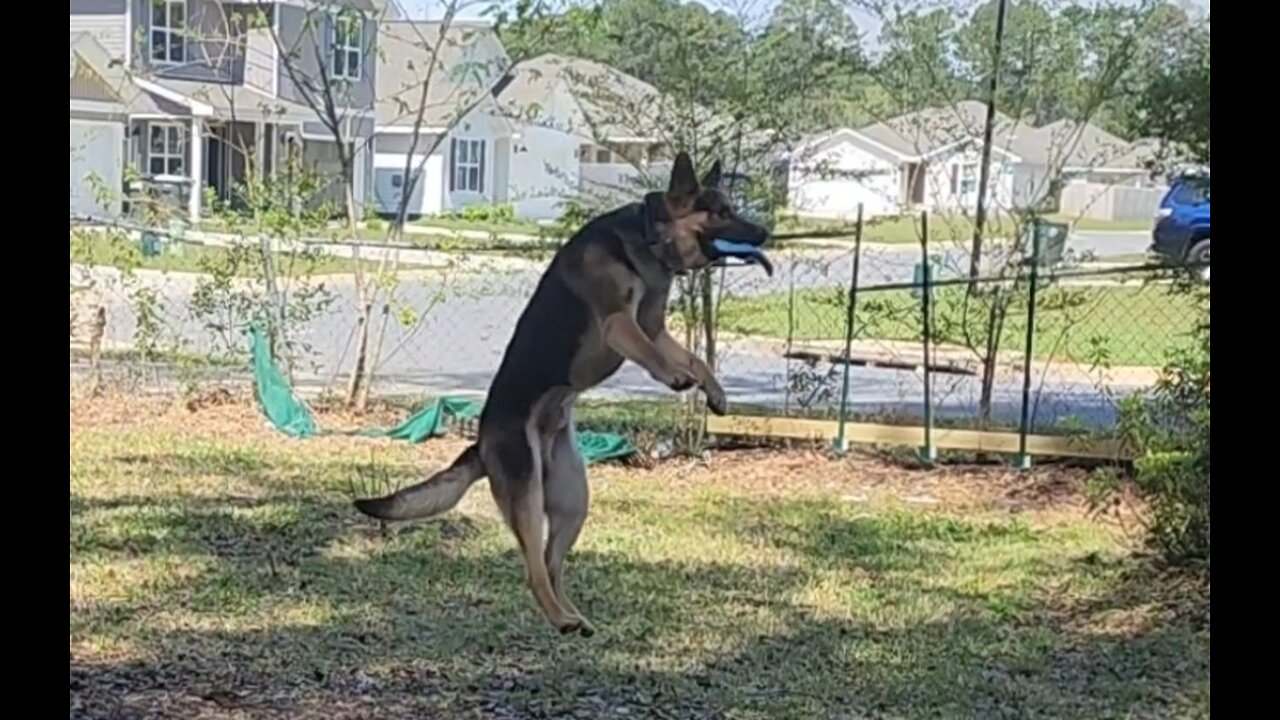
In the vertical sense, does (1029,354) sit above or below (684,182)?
below

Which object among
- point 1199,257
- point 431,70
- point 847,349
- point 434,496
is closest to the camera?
point 434,496

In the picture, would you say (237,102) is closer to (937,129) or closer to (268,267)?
(268,267)

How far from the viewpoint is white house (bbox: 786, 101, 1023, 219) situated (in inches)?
180

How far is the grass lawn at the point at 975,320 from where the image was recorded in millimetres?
4777

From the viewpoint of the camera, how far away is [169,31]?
17.1ft

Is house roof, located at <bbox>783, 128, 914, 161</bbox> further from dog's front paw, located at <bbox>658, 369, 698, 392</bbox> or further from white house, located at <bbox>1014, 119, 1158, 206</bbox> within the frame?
dog's front paw, located at <bbox>658, 369, 698, 392</bbox>

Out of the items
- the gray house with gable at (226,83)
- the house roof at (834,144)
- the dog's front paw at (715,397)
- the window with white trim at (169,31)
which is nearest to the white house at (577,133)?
the house roof at (834,144)

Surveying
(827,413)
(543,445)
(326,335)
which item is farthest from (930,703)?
(326,335)

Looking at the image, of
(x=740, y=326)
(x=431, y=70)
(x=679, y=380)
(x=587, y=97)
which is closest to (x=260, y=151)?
(x=431, y=70)

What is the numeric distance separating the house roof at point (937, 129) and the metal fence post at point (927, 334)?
201 mm

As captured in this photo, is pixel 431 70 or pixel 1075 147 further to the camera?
pixel 1075 147

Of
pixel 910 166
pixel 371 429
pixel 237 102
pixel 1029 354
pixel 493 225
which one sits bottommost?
pixel 371 429

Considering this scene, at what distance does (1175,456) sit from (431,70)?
2.08m
